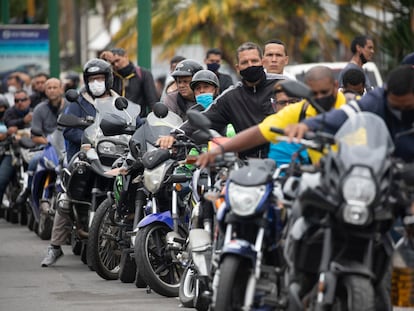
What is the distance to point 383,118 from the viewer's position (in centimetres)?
880

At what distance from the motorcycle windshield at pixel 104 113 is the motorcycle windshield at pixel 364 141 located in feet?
18.0

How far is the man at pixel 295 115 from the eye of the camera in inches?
356

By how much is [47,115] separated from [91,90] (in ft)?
13.8

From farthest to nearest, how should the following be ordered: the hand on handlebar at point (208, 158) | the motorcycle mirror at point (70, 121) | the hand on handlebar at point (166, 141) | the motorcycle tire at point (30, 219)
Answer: the motorcycle tire at point (30, 219)
the motorcycle mirror at point (70, 121)
the hand on handlebar at point (166, 141)
the hand on handlebar at point (208, 158)

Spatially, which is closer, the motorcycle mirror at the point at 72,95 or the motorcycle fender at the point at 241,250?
the motorcycle fender at the point at 241,250

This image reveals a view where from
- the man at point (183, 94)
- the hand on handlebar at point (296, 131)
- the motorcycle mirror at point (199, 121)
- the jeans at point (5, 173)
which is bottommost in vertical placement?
the jeans at point (5, 173)

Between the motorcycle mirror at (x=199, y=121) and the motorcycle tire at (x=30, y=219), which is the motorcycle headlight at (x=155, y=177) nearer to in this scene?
the motorcycle mirror at (x=199, y=121)

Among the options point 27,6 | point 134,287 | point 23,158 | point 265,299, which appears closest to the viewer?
point 265,299

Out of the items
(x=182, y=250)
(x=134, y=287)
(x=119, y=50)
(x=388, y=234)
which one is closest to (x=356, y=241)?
(x=388, y=234)

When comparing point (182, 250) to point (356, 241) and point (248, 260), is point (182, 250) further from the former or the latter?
point (356, 241)

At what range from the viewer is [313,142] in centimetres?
842

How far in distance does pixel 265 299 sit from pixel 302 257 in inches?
19.8

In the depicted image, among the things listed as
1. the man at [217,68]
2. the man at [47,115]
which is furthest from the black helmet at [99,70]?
the man at [47,115]

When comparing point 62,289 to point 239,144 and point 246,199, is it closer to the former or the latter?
point 239,144
